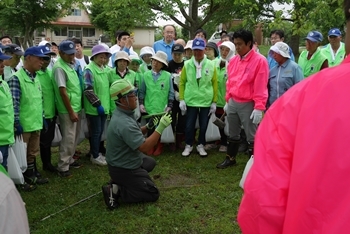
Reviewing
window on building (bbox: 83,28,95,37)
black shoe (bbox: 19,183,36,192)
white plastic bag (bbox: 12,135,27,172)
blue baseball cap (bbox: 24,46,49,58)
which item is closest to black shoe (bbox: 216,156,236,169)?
black shoe (bbox: 19,183,36,192)

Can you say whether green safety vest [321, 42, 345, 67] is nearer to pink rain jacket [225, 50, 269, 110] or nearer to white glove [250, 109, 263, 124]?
pink rain jacket [225, 50, 269, 110]

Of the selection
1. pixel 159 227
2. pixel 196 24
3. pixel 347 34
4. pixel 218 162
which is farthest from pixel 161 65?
pixel 196 24

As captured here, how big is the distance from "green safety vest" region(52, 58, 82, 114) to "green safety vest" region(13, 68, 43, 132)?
40 cm

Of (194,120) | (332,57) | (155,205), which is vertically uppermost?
(332,57)

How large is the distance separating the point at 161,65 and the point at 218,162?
78.1 inches

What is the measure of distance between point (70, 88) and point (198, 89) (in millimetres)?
2184

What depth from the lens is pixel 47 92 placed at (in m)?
4.99

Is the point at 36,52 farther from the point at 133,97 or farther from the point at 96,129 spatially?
the point at 96,129

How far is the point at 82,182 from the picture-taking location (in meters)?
5.08

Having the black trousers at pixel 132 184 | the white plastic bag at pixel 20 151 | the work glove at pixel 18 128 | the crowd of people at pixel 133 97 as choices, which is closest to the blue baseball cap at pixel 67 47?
the crowd of people at pixel 133 97

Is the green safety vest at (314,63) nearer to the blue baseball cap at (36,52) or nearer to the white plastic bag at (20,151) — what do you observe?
the blue baseball cap at (36,52)

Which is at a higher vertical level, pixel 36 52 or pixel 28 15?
pixel 28 15

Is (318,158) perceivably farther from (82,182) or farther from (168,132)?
(168,132)

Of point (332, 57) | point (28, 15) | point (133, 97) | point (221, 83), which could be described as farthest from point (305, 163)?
point (28, 15)
